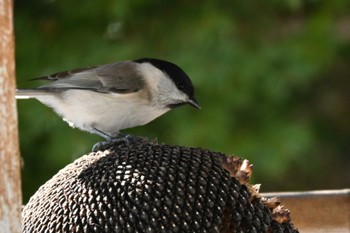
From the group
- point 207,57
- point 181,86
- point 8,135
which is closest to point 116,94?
point 181,86

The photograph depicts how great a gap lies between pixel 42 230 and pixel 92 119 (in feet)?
3.57

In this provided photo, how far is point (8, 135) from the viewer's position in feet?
3.86

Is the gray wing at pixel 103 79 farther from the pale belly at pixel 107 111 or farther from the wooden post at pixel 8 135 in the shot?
the wooden post at pixel 8 135

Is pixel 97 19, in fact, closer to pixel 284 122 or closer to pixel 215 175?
pixel 284 122

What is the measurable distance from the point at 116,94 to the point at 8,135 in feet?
4.33

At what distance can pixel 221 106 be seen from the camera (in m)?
3.64

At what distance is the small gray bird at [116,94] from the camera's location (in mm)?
2453

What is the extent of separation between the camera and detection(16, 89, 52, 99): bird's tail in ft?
8.32

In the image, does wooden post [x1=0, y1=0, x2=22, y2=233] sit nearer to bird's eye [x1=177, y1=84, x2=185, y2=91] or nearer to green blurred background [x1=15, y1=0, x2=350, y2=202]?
bird's eye [x1=177, y1=84, x2=185, y2=91]

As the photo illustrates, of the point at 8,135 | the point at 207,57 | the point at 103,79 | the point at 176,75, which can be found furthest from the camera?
the point at 207,57

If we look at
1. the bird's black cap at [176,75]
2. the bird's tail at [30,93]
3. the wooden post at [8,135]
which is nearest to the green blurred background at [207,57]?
the bird's tail at [30,93]

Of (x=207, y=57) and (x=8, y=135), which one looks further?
(x=207, y=57)

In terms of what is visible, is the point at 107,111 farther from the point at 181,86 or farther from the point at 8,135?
the point at 8,135

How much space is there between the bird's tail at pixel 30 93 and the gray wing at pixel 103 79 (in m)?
0.02
